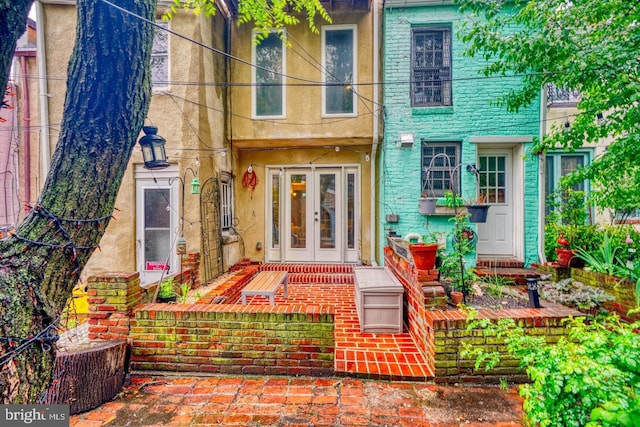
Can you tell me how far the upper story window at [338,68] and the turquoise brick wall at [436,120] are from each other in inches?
29.8

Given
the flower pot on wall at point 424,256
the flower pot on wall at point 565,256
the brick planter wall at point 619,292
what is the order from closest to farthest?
the flower pot on wall at point 424,256
the brick planter wall at point 619,292
the flower pot on wall at point 565,256

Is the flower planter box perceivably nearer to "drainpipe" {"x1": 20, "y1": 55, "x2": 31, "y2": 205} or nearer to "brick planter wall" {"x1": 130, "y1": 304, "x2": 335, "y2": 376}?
"brick planter wall" {"x1": 130, "y1": 304, "x2": 335, "y2": 376}

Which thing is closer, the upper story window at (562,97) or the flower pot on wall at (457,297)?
the flower pot on wall at (457,297)

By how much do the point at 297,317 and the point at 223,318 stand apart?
0.77 m

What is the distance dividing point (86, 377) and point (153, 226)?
348cm

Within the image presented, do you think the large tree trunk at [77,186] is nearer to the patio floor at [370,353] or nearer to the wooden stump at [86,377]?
the wooden stump at [86,377]

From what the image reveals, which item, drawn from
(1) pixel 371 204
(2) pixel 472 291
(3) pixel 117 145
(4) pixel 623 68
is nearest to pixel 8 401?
(3) pixel 117 145

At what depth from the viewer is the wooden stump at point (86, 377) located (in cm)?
257

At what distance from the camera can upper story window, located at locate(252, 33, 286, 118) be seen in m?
6.79

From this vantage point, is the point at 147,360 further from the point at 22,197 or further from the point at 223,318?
the point at 22,197

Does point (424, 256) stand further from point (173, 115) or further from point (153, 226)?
point (173, 115)

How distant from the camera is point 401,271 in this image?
15.0ft

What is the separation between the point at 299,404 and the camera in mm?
2611

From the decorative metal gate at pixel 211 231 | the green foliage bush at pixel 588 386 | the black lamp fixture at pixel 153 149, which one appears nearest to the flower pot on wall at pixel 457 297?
the green foliage bush at pixel 588 386
